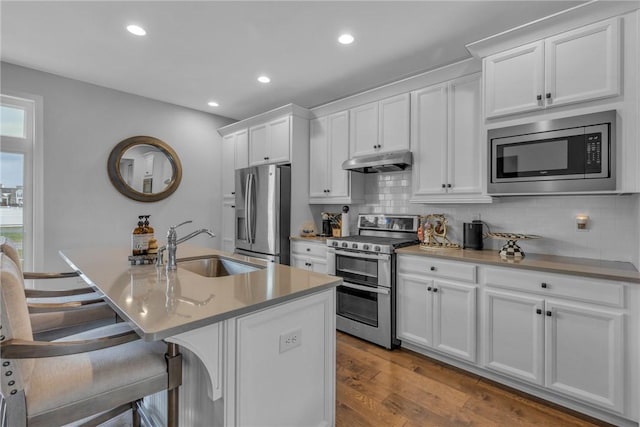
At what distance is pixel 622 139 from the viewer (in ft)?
6.07

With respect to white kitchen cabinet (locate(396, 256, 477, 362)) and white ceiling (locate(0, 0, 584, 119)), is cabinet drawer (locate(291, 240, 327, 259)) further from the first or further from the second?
white ceiling (locate(0, 0, 584, 119))

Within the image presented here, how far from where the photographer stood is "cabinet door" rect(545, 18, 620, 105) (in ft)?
6.15

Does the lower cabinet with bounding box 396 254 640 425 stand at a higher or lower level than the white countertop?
lower

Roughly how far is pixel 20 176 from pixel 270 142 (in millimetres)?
2659

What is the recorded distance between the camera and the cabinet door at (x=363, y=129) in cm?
325

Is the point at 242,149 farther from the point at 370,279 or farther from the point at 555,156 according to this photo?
the point at 555,156

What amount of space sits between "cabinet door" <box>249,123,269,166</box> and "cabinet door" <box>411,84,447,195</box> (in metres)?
1.94

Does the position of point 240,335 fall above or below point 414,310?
above

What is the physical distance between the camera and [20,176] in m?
3.17

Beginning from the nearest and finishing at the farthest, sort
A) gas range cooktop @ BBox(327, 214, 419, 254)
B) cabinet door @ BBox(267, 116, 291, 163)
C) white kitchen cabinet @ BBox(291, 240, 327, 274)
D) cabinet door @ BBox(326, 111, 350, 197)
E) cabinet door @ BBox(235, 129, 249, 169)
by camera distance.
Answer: gas range cooktop @ BBox(327, 214, 419, 254)
white kitchen cabinet @ BBox(291, 240, 327, 274)
cabinet door @ BBox(326, 111, 350, 197)
cabinet door @ BBox(267, 116, 291, 163)
cabinet door @ BBox(235, 129, 249, 169)

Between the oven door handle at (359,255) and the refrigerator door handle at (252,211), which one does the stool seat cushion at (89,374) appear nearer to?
the oven door handle at (359,255)

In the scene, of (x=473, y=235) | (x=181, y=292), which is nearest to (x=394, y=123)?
(x=473, y=235)

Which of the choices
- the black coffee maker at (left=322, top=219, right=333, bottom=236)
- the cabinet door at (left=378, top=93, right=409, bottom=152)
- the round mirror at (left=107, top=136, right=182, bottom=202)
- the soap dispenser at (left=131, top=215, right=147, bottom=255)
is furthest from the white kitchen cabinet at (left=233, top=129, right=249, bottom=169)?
the soap dispenser at (left=131, top=215, right=147, bottom=255)

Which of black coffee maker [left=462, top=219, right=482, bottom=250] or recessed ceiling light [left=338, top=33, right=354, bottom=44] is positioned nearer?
recessed ceiling light [left=338, top=33, right=354, bottom=44]
